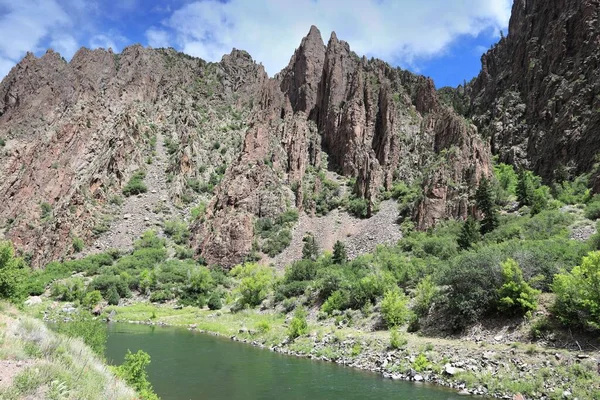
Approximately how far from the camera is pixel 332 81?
118 m

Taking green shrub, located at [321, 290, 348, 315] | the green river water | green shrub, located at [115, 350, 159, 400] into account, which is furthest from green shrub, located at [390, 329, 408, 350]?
green shrub, located at [115, 350, 159, 400]

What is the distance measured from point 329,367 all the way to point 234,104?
116 metres

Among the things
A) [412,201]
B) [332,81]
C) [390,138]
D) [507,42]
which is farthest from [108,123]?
[507,42]

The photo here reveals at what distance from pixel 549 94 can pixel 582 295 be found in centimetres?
7458

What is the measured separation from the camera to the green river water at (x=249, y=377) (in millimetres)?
21656

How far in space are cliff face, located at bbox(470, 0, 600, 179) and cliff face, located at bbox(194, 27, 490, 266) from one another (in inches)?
474

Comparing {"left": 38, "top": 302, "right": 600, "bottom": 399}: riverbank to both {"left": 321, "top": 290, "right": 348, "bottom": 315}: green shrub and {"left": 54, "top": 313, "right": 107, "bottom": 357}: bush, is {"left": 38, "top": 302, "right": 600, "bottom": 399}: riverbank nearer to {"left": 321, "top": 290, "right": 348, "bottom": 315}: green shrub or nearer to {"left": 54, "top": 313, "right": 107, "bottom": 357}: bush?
{"left": 321, "top": 290, "right": 348, "bottom": 315}: green shrub

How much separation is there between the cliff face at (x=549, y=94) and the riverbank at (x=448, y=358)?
190 feet

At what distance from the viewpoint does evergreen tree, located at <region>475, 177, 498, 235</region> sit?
59.2m

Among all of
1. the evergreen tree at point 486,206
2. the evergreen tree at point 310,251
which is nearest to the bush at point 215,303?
the evergreen tree at point 310,251

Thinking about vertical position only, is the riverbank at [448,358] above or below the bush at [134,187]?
below

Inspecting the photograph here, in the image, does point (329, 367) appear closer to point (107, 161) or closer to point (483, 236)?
point (483, 236)

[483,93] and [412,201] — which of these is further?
[483,93]

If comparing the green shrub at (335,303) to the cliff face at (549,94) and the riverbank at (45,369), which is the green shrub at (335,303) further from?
the cliff face at (549,94)
